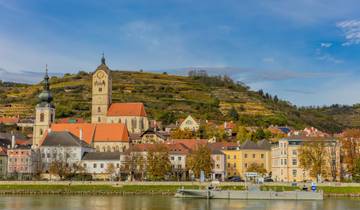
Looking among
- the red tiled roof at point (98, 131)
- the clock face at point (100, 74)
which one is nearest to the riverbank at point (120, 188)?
the red tiled roof at point (98, 131)

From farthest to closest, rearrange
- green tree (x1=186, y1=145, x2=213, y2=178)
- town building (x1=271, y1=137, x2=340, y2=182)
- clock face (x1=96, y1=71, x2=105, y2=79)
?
clock face (x1=96, y1=71, x2=105, y2=79), green tree (x1=186, y1=145, x2=213, y2=178), town building (x1=271, y1=137, x2=340, y2=182)

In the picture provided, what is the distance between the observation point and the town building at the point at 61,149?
101 metres

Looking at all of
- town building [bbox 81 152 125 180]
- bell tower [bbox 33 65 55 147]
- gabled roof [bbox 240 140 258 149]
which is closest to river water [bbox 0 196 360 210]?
town building [bbox 81 152 125 180]

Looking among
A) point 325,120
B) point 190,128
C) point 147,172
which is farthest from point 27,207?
point 325,120

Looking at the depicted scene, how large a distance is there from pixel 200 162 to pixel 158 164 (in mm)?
6614

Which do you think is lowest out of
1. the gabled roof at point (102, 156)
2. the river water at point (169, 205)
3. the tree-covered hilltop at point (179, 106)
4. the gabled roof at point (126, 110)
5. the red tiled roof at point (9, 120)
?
the river water at point (169, 205)

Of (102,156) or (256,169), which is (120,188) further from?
(256,169)

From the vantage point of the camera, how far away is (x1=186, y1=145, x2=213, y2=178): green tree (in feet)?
301

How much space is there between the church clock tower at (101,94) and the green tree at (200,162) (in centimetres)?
4022

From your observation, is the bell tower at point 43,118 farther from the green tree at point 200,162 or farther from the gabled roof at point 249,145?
the gabled roof at point 249,145

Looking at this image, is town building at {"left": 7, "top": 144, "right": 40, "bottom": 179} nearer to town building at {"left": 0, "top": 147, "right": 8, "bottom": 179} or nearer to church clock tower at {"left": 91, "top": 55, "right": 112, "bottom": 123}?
town building at {"left": 0, "top": 147, "right": 8, "bottom": 179}

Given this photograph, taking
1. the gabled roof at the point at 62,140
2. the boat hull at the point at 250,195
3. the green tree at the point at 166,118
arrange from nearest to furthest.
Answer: the boat hull at the point at 250,195
the gabled roof at the point at 62,140
the green tree at the point at 166,118

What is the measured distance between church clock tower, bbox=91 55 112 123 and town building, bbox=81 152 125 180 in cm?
2759

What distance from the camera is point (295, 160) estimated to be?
307 ft
